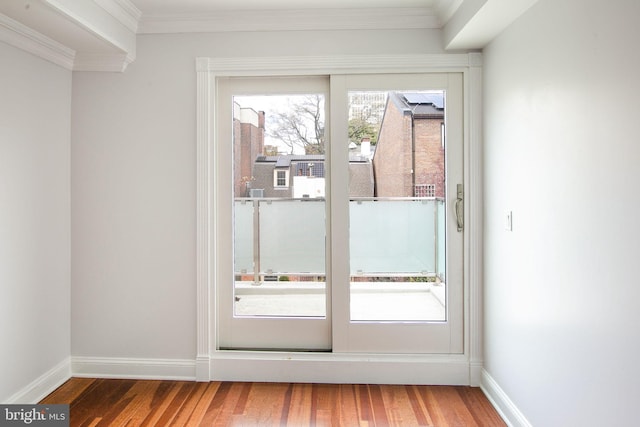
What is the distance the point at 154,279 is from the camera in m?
2.79

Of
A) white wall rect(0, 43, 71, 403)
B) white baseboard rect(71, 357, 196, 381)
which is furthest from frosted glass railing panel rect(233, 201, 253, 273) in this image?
white wall rect(0, 43, 71, 403)

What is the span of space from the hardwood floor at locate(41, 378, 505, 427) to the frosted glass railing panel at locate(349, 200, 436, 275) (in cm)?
83

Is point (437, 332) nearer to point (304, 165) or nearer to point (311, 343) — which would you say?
point (311, 343)

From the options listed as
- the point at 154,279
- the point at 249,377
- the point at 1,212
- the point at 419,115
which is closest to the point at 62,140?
the point at 1,212

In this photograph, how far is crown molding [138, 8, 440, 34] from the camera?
2645mm

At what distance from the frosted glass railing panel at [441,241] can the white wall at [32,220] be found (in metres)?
2.66

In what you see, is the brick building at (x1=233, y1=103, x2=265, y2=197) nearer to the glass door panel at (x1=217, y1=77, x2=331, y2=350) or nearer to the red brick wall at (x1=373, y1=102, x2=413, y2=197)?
the glass door panel at (x1=217, y1=77, x2=331, y2=350)

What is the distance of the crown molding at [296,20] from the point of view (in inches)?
104

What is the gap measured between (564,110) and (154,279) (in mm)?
2674

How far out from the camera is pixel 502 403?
7.70 ft

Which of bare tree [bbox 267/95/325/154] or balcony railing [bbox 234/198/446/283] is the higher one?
bare tree [bbox 267/95/325/154]

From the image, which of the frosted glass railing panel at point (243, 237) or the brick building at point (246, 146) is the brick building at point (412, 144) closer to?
the brick building at point (246, 146)

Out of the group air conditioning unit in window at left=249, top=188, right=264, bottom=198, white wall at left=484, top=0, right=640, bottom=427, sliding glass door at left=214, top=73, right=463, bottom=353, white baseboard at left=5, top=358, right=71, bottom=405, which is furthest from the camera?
air conditioning unit in window at left=249, top=188, right=264, bottom=198

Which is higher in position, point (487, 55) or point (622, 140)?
point (487, 55)
